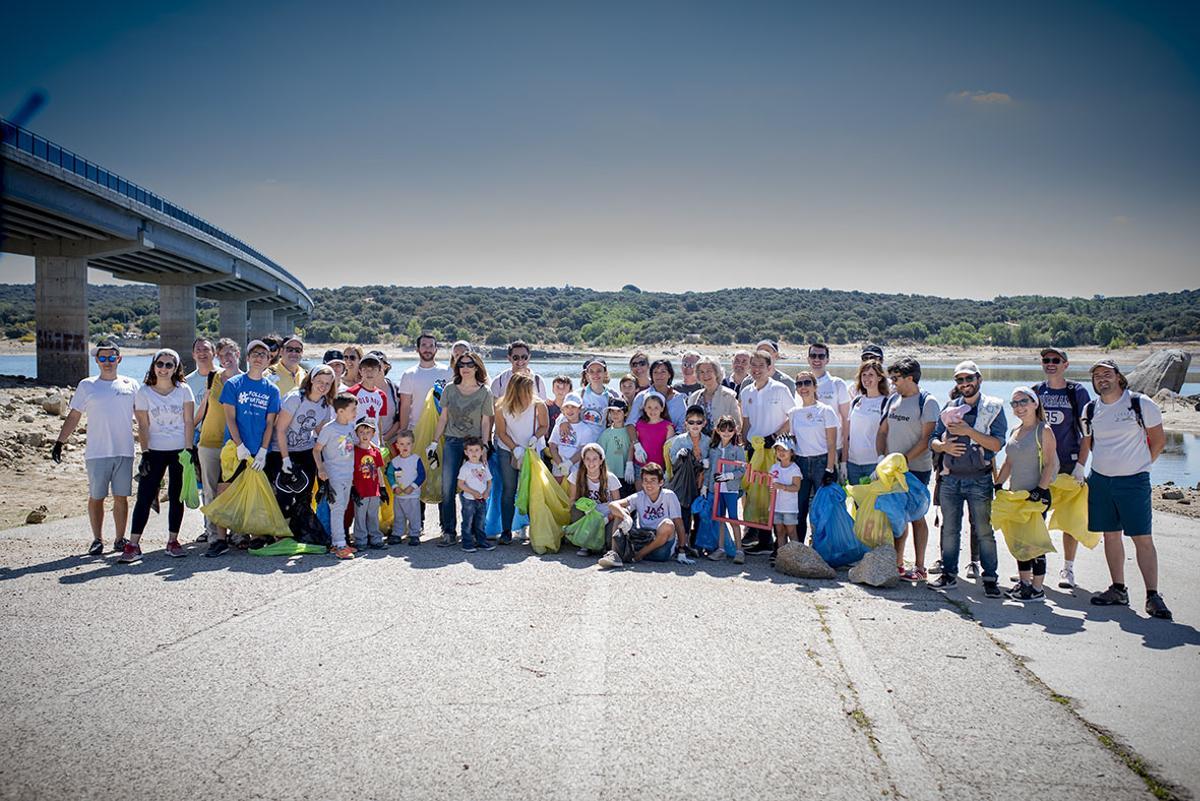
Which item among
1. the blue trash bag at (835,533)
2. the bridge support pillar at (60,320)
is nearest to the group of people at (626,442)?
the blue trash bag at (835,533)

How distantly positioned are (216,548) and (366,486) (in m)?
1.37

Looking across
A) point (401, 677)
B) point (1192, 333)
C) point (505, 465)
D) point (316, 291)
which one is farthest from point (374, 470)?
point (316, 291)

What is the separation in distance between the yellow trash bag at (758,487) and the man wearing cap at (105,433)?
5.51 m

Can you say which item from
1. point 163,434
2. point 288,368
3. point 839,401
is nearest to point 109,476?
point 163,434

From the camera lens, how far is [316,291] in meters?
107

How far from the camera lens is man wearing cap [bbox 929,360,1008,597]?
19.4 feet

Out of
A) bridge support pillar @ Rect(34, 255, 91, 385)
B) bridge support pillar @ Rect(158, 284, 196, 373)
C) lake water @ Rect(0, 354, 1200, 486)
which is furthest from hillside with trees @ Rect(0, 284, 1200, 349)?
bridge support pillar @ Rect(34, 255, 91, 385)

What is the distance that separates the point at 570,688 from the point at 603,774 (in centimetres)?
84

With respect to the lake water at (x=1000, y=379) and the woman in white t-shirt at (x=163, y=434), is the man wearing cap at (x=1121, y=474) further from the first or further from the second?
the lake water at (x=1000, y=379)

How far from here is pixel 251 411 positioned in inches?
267

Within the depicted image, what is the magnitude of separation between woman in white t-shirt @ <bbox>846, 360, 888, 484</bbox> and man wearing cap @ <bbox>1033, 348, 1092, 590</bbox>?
127cm

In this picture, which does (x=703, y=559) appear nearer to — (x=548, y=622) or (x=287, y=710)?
(x=548, y=622)

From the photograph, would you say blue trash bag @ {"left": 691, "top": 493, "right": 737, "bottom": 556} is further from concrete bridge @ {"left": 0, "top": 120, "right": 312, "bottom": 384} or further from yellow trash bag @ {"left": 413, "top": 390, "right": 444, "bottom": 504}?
concrete bridge @ {"left": 0, "top": 120, "right": 312, "bottom": 384}

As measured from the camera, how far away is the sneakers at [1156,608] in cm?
537
